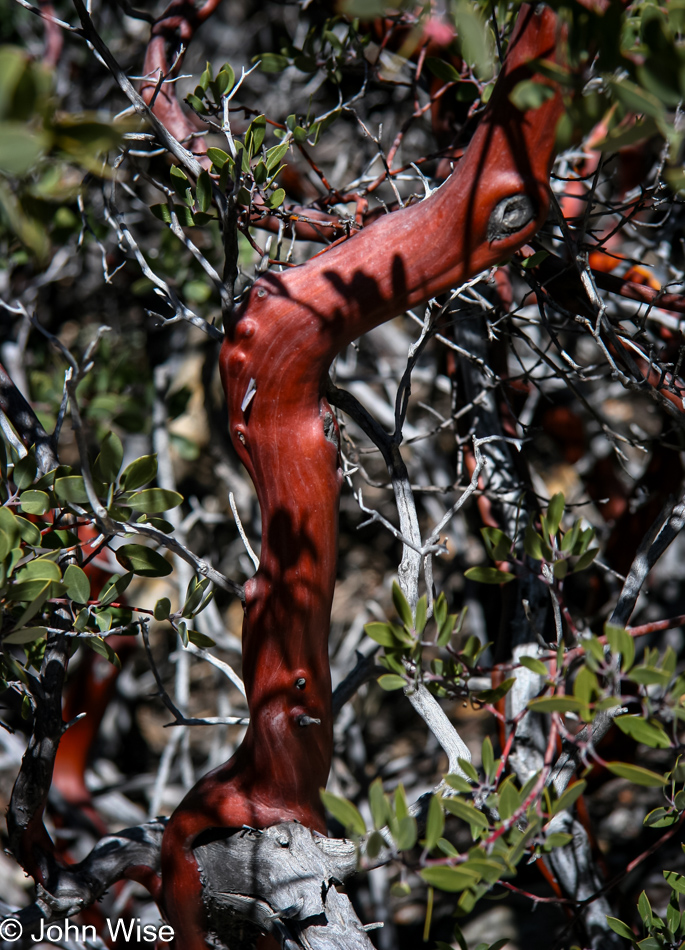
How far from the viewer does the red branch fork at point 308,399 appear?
77cm

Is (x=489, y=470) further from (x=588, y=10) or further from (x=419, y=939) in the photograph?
(x=419, y=939)

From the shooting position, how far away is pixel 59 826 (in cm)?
177

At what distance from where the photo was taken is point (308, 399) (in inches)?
34.2

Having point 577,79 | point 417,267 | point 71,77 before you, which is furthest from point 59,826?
point 71,77

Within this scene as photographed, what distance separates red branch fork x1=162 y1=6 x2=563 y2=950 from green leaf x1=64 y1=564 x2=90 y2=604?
0.75 ft

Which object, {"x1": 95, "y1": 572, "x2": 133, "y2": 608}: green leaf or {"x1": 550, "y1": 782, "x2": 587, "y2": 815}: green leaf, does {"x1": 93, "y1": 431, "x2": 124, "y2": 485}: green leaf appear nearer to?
{"x1": 95, "y1": 572, "x2": 133, "y2": 608}: green leaf

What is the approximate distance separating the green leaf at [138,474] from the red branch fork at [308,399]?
121mm

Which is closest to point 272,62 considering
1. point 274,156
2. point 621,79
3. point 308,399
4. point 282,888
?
point 274,156

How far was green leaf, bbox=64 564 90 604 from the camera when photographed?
3.01 feet

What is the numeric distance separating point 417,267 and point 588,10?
305 millimetres

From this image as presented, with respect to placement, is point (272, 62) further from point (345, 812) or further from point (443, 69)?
point (345, 812)

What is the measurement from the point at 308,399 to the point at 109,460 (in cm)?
29

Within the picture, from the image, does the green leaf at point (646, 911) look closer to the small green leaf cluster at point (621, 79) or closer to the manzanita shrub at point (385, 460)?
the manzanita shrub at point (385, 460)

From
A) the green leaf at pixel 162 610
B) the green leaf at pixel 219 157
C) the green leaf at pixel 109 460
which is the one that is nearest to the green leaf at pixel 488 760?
the green leaf at pixel 162 610
